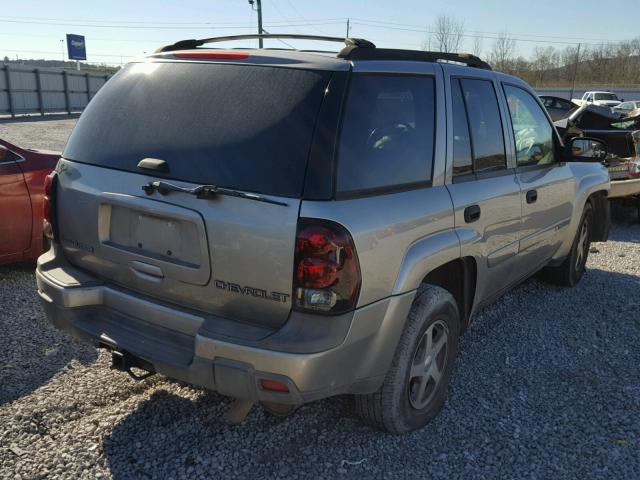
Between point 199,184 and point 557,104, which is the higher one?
point 199,184

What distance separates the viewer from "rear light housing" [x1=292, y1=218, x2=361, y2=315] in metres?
2.38

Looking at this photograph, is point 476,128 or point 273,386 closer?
point 273,386

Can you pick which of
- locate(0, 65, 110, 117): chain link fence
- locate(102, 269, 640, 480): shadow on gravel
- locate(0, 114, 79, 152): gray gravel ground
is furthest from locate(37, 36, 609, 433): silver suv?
locate(0, 65, 110, 117): chain link fence

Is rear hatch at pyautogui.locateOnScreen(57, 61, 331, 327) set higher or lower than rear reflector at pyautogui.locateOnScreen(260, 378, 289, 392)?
higher

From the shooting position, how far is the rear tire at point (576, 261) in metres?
5.46

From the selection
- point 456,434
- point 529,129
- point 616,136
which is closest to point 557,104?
point 616,136

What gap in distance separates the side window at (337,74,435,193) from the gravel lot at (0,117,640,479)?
4.56 ft

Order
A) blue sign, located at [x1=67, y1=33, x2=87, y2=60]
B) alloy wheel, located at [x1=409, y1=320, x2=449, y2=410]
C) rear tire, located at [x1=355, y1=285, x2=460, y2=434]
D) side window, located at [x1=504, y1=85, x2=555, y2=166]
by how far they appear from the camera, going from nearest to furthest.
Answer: rear tire, located at [x1=355, y1=285, x2=460, y2=434], alloy wheel, located at [x1=409, y1=320, x2=449, y2=410], side window, located at [x1=504, y1=85, x2=555, y2=166], blue sign, located at [x1=67, y1=33, x2=87, y2=60]

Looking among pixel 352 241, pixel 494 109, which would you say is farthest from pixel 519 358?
pixel 352 241

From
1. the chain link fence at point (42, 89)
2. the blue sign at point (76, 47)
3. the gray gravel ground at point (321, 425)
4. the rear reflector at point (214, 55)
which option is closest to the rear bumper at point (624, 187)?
the gray gravel ground at point (321, 425)

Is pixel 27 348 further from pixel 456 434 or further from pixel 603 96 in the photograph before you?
pixel 603 96

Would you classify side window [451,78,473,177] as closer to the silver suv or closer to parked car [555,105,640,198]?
the silver suv

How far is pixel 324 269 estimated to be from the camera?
2.39 meters

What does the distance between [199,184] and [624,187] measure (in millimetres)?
7212
